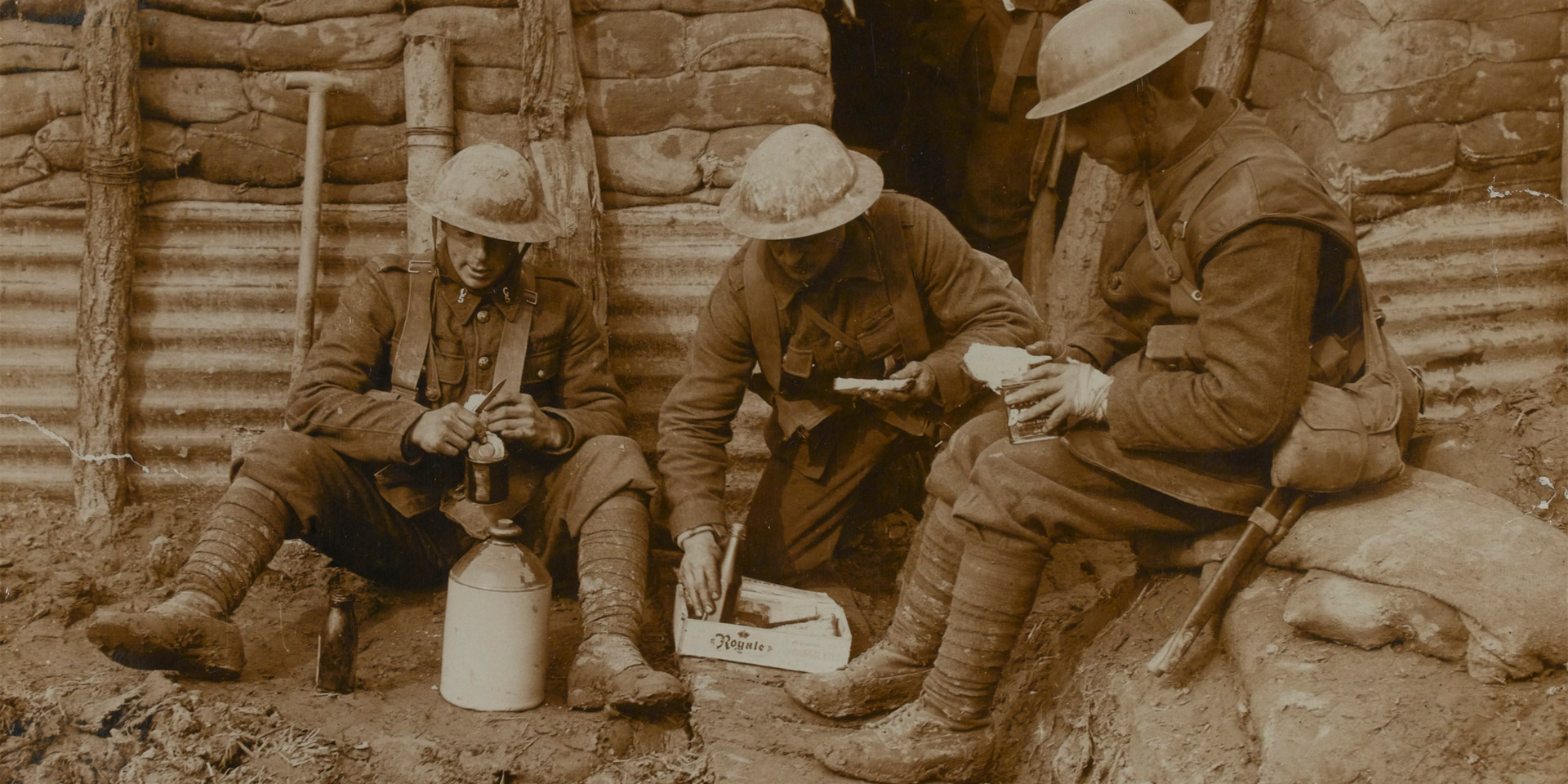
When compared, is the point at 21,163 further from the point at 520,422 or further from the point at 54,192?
the point at 520,422

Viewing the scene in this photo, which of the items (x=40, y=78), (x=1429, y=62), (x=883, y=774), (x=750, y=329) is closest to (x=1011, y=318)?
(x=750, y=329)

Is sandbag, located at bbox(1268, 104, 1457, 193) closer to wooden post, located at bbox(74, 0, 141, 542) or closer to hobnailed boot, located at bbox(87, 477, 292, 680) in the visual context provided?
hobnailed boot, located at bbox(87, 477, 292, 680)

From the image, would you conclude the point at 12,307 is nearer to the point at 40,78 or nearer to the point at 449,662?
the point at 40,78

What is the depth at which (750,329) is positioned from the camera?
4.48m

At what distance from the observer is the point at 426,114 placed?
5.21m

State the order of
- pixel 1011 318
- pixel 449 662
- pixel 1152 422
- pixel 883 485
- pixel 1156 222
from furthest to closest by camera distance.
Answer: pixel 883 485, pixel 1011 318, pixel 449 662, pixel 1156 222, pixel 1152 422

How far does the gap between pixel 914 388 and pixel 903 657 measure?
1.01m

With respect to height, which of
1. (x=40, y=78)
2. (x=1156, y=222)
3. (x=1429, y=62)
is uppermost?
(x=1429, y=62)

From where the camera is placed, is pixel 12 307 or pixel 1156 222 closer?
pixel 1156 222

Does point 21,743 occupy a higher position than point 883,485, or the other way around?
point 883,485

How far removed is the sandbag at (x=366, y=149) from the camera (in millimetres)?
5387

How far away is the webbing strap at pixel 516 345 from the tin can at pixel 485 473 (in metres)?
0.44

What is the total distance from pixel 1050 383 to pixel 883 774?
1.16 m

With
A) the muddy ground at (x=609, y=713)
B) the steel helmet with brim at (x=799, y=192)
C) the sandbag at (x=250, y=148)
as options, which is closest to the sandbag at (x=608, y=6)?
the sandbag at (x=250, y=148)
